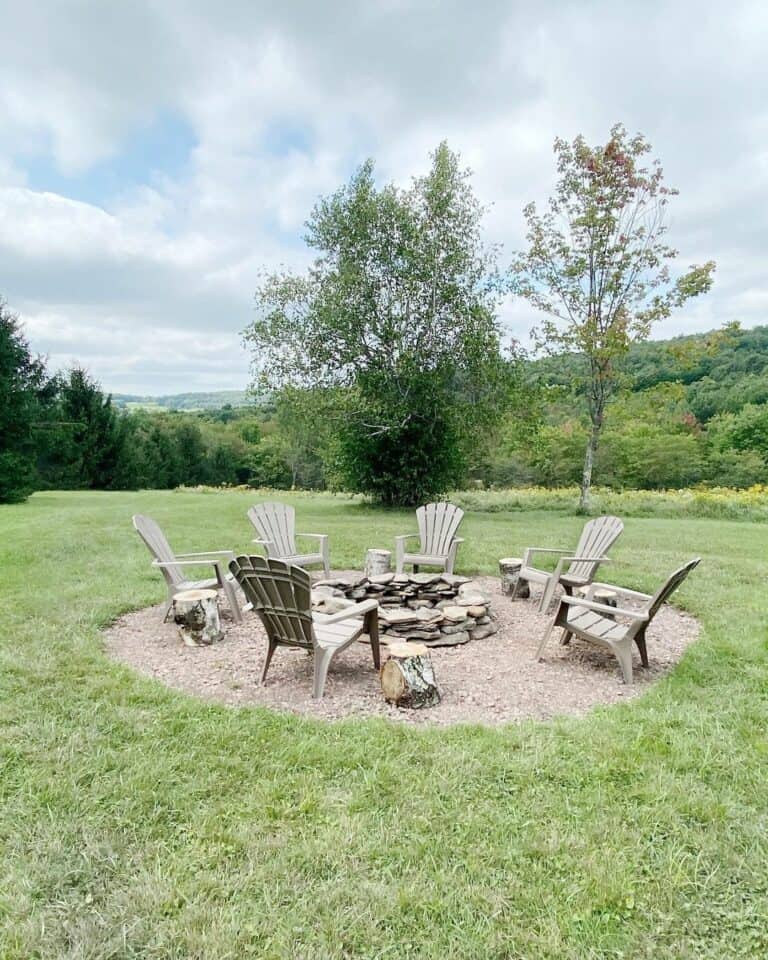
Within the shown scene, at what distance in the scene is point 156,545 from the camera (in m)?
4.44

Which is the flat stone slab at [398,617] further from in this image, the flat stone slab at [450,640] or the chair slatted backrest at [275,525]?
the chair slatted backrest at [275,525]

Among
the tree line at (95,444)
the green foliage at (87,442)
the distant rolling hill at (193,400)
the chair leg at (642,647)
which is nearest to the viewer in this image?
the chair leg at (642,647)

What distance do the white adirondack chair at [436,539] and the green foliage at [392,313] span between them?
17.9ft

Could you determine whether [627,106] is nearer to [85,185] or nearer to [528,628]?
[85,185]

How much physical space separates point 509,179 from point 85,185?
26.8 feet

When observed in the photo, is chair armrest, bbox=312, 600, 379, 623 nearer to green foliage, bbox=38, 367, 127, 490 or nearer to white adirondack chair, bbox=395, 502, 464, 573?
white adirondack chair, bbox=395, 502, 464, 573

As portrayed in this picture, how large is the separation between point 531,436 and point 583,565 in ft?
25.2

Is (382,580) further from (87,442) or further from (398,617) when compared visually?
(87,442)

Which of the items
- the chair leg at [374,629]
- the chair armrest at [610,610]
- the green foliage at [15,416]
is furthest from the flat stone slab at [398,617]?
the green foliage at [15,416]

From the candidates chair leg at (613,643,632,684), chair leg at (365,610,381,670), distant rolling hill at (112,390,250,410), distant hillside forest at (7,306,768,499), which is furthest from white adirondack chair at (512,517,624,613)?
distant rolling hill at (112,390,250,410)

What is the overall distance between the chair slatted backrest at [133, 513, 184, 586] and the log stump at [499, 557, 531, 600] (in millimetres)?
3016

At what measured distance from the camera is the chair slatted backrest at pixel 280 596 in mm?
3012

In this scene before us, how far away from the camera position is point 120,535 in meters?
8.05

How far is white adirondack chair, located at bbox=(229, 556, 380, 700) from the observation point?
303 centimetres
